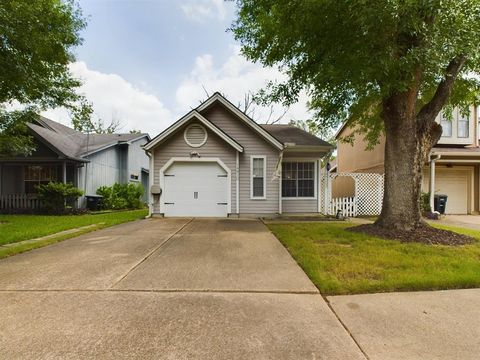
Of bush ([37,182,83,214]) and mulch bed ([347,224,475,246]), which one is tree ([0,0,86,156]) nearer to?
bush ([37,182,83,214])

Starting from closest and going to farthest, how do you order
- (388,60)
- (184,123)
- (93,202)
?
(388,60)
(184,123)
(93,202)

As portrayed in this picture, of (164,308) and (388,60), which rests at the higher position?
(388,60)

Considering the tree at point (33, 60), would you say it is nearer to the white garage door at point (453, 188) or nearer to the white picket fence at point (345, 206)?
the white picket fence at point (345, 206)

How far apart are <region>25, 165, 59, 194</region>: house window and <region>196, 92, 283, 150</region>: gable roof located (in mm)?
8985

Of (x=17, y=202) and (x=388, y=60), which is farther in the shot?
(x=17, y=202)

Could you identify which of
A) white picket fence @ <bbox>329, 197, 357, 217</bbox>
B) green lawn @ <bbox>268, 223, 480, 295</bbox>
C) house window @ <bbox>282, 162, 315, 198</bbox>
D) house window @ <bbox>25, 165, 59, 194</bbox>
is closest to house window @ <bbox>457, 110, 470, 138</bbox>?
white picket fence @ <bbox>329, 197, 357, 217</bbox>

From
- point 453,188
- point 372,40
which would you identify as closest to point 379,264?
point 372,40

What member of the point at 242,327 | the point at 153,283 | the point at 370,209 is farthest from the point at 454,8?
the point at 370,209

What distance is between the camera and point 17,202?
1383 centimetres

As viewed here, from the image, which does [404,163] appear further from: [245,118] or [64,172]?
[64,172]

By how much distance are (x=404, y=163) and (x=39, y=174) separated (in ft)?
54.2

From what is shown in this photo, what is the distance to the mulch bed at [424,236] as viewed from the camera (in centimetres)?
634

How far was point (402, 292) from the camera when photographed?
3.53 m

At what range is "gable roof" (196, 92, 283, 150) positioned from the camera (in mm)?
11077
